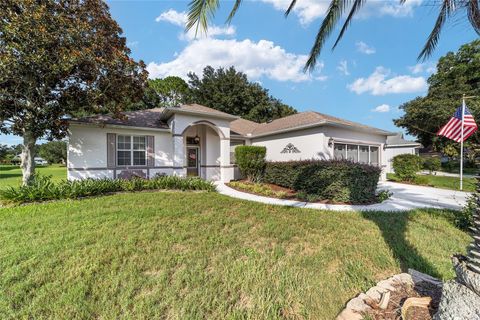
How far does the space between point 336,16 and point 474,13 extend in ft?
Result: 5.41

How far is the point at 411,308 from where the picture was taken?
2369 mm

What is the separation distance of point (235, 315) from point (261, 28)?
189 inches

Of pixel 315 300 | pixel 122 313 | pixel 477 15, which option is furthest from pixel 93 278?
pixel 477 15

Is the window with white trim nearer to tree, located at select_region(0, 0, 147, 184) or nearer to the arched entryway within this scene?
the arched entryway

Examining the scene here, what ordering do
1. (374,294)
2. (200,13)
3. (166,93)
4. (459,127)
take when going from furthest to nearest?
(166,93)
(459,127)
(374,294)
(200,13)

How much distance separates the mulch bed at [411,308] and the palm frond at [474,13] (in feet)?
10.6

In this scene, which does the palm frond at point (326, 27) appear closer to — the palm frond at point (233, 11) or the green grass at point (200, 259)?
the palm frond at point (233, 11)

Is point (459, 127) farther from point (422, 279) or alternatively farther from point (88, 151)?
point (88, 151)

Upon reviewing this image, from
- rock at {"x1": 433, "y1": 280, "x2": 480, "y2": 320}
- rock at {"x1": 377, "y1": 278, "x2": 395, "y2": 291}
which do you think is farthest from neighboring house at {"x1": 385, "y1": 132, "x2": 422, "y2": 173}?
rock at {"x1": 433, "y1": 280, "x2": 480, "y2": 320}

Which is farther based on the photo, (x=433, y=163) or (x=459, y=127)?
(x=433, y=163)

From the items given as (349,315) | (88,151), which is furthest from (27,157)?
(349,315)

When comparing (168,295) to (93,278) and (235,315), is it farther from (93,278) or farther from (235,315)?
(93,278)

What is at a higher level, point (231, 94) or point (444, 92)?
point (231, 94)

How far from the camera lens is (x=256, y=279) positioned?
3273 mm
